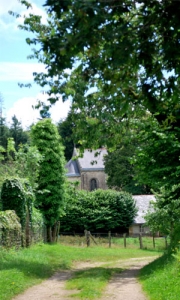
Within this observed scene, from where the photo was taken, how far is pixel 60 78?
27.1ft

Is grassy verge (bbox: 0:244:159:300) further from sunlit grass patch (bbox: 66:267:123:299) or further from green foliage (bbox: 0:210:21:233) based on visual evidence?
green foliage (bbox: 0:210:21:233)

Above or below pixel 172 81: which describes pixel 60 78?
above

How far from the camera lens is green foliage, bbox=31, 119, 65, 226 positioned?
34781mm

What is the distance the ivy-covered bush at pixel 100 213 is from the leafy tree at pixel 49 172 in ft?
33.5

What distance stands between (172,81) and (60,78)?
225 centimetres


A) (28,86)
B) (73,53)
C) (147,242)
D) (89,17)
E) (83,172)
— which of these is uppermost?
(83,172)

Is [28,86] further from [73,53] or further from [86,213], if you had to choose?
[86,213]

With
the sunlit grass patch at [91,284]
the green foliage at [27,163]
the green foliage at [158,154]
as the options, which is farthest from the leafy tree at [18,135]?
the sunlit grass patch at [91,284]

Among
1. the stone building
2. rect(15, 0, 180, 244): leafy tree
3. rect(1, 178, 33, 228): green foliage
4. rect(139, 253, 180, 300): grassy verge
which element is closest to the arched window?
the stone building

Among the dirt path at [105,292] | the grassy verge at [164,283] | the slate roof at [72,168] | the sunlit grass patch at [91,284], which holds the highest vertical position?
the slate roof at [72,168]

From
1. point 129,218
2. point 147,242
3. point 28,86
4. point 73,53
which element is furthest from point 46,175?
point 73,53

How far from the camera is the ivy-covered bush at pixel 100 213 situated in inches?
1828

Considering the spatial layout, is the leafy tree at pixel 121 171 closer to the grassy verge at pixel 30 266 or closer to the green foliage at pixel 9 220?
the grassy verge at pixel 30 266

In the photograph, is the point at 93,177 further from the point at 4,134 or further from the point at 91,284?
the point at 91,284
